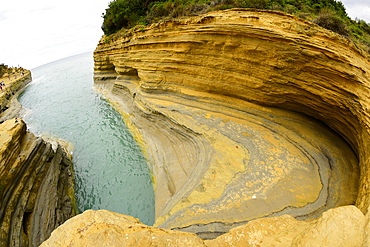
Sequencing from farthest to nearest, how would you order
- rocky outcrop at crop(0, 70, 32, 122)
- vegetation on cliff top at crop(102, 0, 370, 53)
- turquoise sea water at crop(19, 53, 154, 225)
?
rocky outcrop at crop(0, 70, 32, 122) < vegetation on cliff top at crop(102, 0, 370, 53) < turquoise sea water at crop(19, 53, 154, 225)

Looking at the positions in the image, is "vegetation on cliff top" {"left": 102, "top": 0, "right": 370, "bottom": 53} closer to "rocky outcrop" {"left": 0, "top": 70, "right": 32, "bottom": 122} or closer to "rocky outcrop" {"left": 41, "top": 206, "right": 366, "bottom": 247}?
"rocky outcrop" {"left": 41, "top": 206, "right": 366, "bottom": 247}

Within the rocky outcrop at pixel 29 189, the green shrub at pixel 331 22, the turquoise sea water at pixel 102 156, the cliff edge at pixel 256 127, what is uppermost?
the green shrub at pixel 331 22

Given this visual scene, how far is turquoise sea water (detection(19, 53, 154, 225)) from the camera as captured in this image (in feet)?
22.1

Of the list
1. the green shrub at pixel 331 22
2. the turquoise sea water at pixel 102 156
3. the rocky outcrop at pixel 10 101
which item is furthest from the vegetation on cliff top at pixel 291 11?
the rocky outcrop at pixel 10 101

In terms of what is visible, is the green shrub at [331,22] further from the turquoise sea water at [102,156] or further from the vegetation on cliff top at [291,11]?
the turquoise sea water at [102,156]

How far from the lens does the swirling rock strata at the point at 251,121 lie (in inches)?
176

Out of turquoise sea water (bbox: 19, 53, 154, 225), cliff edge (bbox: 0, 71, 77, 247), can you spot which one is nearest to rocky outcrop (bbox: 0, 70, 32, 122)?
turquoise sea water (bbox: 19, 53, 154, 225)

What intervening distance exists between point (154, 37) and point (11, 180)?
829 cm

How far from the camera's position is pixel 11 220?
525 centimetres

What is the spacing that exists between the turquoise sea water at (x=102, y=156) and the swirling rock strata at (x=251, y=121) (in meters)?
0.66

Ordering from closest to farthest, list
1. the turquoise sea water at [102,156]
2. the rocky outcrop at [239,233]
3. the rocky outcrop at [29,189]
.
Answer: the rocky outcrop at [239,233] → the rocky outcrop at [29,189] → the turquoise sea water at [102,156]

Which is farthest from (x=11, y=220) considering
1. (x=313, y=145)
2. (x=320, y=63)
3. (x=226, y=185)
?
(x=320, y=63)

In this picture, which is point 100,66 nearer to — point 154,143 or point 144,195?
point 154,143

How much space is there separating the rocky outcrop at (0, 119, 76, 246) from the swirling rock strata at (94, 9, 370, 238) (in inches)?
131
